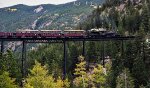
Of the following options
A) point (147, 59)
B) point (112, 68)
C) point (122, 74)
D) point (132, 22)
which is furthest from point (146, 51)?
point (132, 22)

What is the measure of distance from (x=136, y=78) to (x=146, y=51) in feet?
34.0

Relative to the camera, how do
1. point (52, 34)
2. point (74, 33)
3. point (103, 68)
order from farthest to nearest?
point (74, 33)
point (52, 34)
point (103, 68)

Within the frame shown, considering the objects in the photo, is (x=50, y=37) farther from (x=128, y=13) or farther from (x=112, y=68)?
(x=128, y=13)

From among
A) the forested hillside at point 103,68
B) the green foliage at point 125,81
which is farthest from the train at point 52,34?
the green foliage at point 125,81

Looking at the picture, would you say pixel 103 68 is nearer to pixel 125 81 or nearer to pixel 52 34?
pixel 52 34

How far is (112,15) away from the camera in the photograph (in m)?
176

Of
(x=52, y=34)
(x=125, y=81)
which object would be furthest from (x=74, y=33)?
(x=125, y=81)

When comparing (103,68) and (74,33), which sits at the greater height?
(74,33)

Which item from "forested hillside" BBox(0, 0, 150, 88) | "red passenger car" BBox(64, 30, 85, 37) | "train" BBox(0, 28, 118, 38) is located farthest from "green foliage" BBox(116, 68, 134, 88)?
"train" BBox(0, 28, 118, 38)

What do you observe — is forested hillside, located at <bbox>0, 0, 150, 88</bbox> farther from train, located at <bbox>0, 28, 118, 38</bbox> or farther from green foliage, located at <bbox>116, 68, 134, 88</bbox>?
train, located at <bbox>0, 28, 118, 38</bbox>

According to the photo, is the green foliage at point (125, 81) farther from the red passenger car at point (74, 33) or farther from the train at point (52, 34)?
the train at point (52, 34)

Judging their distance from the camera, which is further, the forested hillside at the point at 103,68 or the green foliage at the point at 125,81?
the green foliage at the point at 125,81

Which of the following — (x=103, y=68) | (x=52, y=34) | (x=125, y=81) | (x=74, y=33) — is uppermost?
(x=52, y=34)

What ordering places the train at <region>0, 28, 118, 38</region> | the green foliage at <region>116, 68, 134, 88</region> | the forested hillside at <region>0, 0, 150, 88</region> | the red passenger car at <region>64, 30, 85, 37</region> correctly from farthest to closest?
the red passenger car at <region>64, 30, 85, 37</region>
the train at <region>0, 28, 118, 38</region>
the green foliage at <region>116, 68, 134, 88</region>
the forested hillside at <region>0, 0, 150, 88</region>
